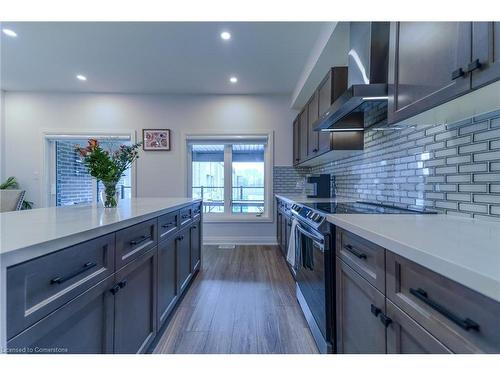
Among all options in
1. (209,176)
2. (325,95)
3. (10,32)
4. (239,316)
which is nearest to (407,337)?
(239,316)

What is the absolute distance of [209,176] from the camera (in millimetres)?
4816

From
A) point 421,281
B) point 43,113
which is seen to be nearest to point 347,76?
point 421,281

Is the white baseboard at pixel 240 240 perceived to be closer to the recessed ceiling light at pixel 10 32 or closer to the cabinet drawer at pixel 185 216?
the cabinet drawer at pixel 185 216

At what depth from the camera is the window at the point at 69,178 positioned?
4.70 metres

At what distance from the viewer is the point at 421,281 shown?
71cm

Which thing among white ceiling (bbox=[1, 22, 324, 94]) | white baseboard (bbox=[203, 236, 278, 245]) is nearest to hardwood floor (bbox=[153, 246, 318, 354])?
white baseboard (bbox=[203, 236, 278, 245])

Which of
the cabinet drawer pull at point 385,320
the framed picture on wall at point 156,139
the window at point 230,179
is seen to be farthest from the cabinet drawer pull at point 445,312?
the framed picture on wall at point 156,139

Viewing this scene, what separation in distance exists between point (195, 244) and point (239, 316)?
1.04 meters

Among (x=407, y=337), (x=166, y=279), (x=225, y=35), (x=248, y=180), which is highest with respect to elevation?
(x=225, y=35)

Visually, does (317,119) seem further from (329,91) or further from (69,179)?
(69,179)

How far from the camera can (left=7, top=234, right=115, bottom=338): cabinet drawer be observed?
2.08 ft

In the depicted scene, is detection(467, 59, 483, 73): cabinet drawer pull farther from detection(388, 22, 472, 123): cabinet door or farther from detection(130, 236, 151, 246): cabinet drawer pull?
detection(130, 236, 151, 246): cabinet drawer pull

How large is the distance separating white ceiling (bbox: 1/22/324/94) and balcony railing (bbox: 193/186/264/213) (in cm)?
178
